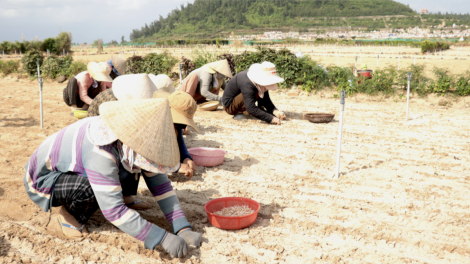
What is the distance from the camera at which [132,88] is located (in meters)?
3.00

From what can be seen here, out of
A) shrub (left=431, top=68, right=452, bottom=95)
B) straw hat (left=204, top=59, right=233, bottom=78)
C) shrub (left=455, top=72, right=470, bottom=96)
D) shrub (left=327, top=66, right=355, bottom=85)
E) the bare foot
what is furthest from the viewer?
shrub (left=327, top=66, right=355, bottom=85)

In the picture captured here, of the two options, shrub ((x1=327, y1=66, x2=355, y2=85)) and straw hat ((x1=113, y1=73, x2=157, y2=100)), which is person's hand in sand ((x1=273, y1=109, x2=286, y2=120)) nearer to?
shrub ((x1=327, y1=66, x2=355, y2=85))

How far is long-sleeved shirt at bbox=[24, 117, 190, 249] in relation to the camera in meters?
2.10

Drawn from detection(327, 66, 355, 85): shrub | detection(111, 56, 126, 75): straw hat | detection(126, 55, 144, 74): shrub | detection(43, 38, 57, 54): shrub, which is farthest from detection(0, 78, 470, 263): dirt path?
detection(43, 38, 57, 54): shrub

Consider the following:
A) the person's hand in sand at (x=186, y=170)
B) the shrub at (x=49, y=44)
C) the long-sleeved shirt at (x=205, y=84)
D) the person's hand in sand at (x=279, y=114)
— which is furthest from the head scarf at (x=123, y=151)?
the shrub at (x=49, y=44)

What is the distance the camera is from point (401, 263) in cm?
232

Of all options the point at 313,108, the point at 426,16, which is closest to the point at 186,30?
the point at 426,16

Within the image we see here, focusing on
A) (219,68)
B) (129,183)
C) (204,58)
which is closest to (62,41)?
(204,58)

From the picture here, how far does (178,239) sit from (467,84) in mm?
8010

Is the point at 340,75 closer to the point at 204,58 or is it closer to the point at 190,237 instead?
the point at 204,58

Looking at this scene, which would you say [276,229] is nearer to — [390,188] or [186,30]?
[390,188]

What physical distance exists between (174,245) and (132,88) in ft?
4.75

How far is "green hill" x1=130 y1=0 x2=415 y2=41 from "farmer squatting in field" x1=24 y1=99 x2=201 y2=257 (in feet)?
394

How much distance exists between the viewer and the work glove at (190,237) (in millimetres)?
2367
